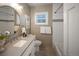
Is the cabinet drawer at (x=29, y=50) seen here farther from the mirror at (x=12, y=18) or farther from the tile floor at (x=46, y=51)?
the mirror at (x=12, y=18)

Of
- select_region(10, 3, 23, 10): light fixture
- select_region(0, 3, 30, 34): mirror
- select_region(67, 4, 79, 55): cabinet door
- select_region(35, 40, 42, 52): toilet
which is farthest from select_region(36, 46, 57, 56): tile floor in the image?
select_region(10, 3, 23, 10): light fixture

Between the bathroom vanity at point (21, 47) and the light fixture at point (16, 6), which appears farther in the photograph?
the light fixture at point (16, 6)

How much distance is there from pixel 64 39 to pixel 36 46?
45 centimetres

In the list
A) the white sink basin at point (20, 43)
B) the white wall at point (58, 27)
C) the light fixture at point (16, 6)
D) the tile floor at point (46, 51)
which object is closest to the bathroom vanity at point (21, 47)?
the white sink basin at point (20, 43)

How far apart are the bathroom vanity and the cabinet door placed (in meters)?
0.57

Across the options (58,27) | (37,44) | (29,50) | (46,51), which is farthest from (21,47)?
(58,27)

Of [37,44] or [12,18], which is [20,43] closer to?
[37,44]

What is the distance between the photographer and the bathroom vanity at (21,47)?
4.80 feet

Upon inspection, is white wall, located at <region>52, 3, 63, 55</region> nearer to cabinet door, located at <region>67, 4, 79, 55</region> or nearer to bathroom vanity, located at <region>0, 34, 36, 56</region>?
cabinet door, located at <region>67, 4, 79, 55</region>

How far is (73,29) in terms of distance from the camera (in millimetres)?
1722

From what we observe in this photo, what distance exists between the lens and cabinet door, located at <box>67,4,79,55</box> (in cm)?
169

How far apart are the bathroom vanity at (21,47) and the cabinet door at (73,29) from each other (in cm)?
57

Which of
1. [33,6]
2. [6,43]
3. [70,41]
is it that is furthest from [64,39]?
[6,43]

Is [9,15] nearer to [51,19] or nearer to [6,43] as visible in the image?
[6,43]
